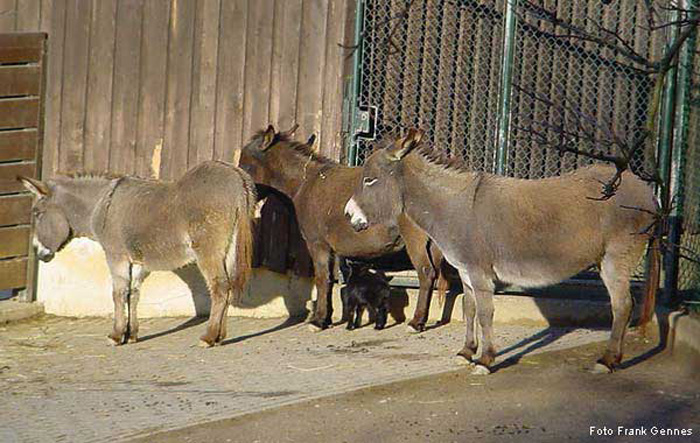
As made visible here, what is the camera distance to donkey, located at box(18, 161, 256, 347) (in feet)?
31.7

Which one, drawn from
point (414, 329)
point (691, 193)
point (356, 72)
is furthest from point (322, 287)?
point (691, 193)

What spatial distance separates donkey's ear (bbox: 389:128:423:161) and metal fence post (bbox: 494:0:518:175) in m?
1.84

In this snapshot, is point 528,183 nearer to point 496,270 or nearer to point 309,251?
point 496,270

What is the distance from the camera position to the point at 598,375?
822cm

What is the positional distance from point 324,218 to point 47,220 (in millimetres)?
2643

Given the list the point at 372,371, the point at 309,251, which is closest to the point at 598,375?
the point at 372,371

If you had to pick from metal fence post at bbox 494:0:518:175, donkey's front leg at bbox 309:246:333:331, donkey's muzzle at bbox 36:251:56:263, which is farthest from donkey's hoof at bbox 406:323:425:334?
donkey's muzzle at bbox 36:251:56:263

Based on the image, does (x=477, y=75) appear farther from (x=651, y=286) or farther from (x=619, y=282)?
(x=619, y=282)

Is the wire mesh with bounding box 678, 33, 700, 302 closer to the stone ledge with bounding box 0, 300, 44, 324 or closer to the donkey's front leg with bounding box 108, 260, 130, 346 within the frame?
the donkey's front leg with bounding box 108, 260, 130, 346

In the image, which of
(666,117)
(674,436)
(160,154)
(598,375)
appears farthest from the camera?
(160,154)

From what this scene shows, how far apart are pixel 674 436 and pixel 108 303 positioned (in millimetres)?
6507

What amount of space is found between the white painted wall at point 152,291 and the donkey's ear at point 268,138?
1.23 meters

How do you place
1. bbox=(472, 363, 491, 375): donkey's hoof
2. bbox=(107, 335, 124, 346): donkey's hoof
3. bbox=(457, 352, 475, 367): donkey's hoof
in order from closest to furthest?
bbox=(472, 363, 491, 375): donkey's hoof
bbox=(457, 352, 475, 367): donkey's hoof
bbox=(107, 335, 124, 346): donkey's hoof

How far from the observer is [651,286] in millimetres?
8984
